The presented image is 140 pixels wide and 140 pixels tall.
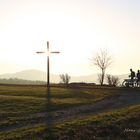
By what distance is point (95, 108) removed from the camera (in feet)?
125

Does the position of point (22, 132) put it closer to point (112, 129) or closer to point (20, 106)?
point (112, 129)

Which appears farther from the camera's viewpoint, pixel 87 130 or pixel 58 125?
pixel 58 125

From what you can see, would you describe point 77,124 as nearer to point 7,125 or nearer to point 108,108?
point 7,125

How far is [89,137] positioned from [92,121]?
4.46 m

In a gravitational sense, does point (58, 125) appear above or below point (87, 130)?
above

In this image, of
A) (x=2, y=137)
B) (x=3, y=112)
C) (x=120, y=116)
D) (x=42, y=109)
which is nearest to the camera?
(x=2, y=137)

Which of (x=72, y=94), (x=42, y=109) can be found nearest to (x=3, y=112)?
(x=42, y=109)

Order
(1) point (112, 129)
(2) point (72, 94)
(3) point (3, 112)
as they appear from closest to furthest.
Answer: (1) point (112, 129)
(3) point (3, 112)
(2) point (72, 94)

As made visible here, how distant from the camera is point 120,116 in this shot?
1196 inches

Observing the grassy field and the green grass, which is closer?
the green grass

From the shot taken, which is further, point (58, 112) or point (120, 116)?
point (58, 112)

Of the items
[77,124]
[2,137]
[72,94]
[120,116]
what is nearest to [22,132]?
[2,137]

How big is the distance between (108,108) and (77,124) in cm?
1213

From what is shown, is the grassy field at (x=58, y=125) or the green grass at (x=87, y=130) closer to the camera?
the green grass at (x=87, y=130)
